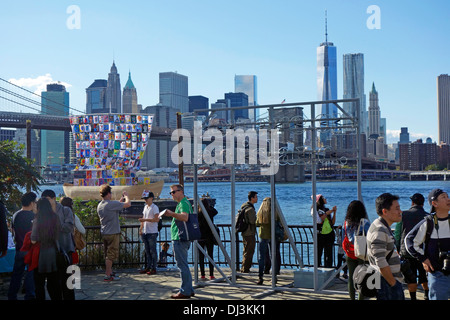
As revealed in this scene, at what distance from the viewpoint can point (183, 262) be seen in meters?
7.61

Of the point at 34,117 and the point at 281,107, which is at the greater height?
the point at 34,117

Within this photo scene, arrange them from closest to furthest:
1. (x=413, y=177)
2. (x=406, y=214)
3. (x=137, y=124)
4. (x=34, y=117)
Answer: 1. (x=406, y=214)
2. (x=137, y=124)
3. (x=34, y=117)
4. (x=413, y=177)

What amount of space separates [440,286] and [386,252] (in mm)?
807

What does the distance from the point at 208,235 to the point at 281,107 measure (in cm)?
279

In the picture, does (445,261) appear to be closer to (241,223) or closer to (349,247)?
(349,247)

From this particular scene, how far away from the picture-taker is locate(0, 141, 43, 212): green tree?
10.0 meters

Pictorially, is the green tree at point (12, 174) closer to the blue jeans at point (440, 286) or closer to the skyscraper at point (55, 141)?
the blue jeans at point (440, 286)

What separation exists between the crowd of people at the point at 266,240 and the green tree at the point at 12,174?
2.27 metres

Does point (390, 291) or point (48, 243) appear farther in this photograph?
point (48, 243)

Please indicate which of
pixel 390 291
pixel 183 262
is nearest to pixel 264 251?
pixel 183 262
